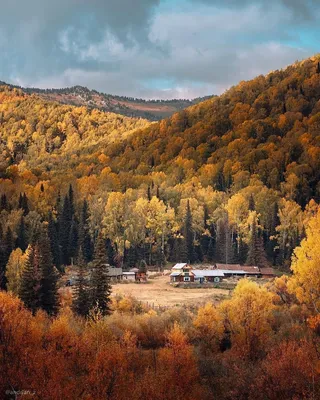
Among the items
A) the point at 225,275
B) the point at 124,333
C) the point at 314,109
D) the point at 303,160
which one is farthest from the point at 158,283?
the point at 314,109

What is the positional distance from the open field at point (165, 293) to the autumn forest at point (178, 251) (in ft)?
11.8

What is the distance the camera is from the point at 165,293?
76.2m

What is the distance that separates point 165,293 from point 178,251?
96.2 ft

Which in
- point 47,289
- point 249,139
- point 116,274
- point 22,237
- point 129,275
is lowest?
point 129,275

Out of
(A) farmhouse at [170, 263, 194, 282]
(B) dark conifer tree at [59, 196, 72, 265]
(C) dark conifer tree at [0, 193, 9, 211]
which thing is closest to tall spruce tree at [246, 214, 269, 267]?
(A) farmhouse at [170, 263, 194, 282]

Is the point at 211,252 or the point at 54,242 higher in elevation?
the point at 54,242

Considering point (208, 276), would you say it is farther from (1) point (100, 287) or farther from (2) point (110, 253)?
(1) point (100, 287)

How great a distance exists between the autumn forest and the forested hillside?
42 centimetres

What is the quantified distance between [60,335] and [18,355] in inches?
186

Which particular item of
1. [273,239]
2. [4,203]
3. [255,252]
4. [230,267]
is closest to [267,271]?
[255,252]

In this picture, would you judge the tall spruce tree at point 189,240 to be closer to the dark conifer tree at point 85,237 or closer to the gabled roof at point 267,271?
Result: the gabled roof at point 267,271

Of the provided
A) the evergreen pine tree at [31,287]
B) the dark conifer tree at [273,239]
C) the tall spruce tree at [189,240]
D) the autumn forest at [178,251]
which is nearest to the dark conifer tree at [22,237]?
the autumn forest at [178,251]

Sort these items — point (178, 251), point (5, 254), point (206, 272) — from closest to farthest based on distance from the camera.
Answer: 1. point (5, 254)
2. point (206, 272)
3. point (178, 251)

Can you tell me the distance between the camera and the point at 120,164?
6447 inches
